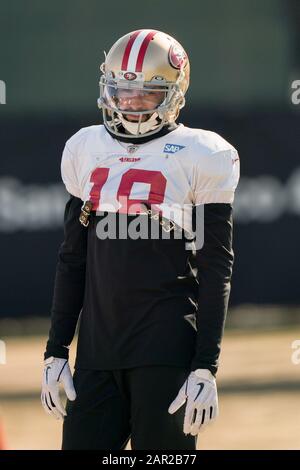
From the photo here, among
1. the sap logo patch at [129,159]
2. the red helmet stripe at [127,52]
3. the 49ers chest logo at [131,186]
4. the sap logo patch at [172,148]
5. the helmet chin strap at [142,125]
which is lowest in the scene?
the 49ers chest logo at [131,186]

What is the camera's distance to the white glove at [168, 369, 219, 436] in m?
3.41

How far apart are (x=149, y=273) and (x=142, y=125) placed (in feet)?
1.52

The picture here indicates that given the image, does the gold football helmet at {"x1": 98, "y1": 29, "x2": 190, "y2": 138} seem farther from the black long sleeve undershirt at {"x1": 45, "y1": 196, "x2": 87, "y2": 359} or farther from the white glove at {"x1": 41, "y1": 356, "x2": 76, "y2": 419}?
the white glove at {"x1": 41, "y1": 356, "x2": 76, "y2": 419}

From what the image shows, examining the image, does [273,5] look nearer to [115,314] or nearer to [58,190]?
[58,190]

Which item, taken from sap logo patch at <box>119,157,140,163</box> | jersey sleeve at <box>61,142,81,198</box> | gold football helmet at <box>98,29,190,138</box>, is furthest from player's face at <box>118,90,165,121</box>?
jersey sleeve at <box>61,142,81,198</box>

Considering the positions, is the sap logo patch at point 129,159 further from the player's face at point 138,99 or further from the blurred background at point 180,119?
the blurred background at point 180,119

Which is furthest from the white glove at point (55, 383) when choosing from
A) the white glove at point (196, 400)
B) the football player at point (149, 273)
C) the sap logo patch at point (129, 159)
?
the sap logo patch at point (129, 159)

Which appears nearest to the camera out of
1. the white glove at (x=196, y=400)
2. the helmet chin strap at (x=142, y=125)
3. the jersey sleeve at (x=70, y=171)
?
the white glove at (x=196, y=400)

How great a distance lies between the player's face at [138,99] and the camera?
3605 millimetres

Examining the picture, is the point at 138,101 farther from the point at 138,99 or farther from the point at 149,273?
the point at 149,273

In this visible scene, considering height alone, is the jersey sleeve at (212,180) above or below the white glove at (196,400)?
above

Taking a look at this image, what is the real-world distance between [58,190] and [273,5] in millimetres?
2199

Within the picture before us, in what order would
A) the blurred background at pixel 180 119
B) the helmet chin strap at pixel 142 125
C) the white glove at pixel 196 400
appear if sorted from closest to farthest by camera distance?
the white glove at pixel 196 400
the helmet chin strap at pixel 142 125
the blurred background at pixel 180 119

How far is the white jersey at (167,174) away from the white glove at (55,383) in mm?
506
